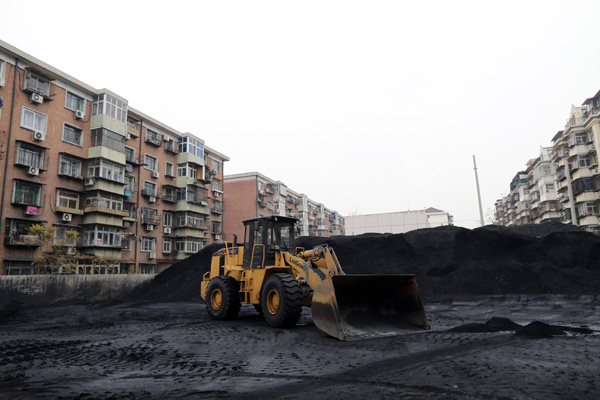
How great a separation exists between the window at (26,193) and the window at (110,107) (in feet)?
25.4

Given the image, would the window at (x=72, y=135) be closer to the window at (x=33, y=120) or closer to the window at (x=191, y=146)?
the window at (x=33, y=120)

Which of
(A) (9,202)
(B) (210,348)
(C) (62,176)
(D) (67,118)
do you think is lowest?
(B) (210,348)

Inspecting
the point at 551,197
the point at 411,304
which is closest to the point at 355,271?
the point at 411,304

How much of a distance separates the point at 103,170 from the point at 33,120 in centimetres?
534

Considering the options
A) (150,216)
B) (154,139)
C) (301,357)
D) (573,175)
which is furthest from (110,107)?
(573,175)

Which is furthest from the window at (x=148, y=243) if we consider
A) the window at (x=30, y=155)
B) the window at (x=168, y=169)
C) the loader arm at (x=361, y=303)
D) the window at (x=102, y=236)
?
the loader arm at (x=361, y=303)

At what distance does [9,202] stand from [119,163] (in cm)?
827

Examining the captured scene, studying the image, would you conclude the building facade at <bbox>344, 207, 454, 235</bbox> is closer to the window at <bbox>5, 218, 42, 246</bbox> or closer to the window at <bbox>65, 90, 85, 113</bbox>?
the window at <bbox>65, 90, 85, 113</bbox>

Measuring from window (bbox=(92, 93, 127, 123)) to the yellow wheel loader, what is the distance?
23.7m

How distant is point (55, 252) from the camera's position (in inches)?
939

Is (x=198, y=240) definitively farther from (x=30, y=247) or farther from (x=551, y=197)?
(x=551, y=197)

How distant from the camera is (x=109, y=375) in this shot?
16.5 ft

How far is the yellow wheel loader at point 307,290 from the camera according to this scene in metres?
7.80

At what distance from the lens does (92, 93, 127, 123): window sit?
29594mm
